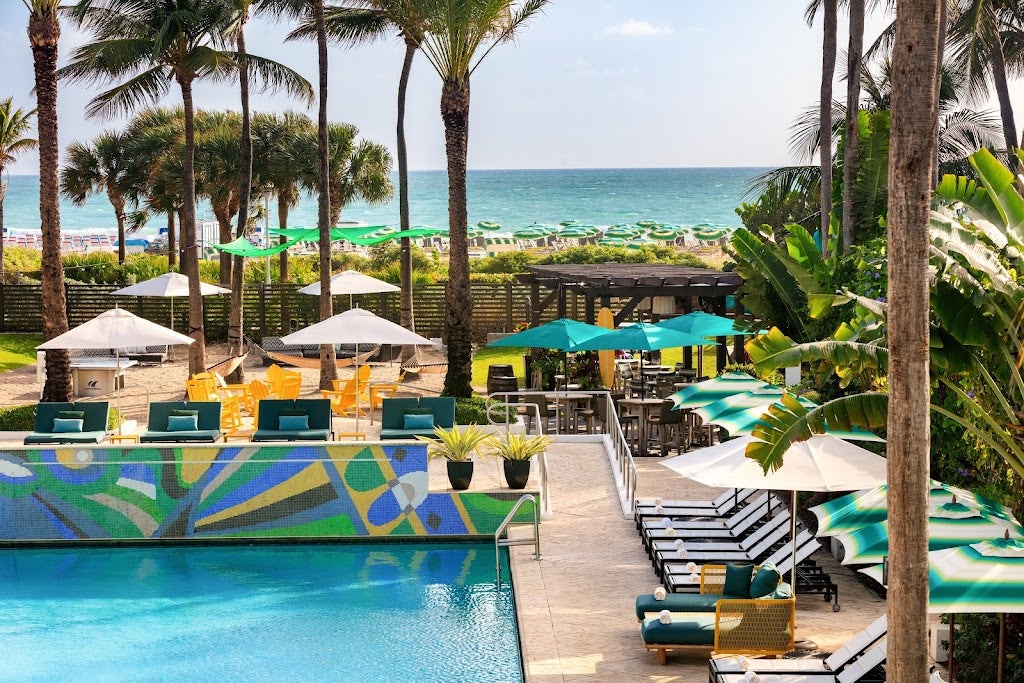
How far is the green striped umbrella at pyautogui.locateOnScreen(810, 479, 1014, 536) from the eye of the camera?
30.7 ft

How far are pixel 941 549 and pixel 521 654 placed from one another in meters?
4.22

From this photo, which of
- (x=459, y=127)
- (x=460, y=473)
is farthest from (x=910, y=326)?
(x=459, y=127)

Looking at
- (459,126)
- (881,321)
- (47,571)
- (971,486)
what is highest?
(459,126)

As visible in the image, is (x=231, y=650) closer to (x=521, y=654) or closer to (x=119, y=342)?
(x=521, y=654)

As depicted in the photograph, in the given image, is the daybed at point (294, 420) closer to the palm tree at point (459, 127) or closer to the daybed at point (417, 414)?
the daybed at point (417, 414)

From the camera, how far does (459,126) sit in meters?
23.0

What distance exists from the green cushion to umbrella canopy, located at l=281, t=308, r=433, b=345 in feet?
11.1

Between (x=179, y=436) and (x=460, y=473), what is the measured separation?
5.28 m

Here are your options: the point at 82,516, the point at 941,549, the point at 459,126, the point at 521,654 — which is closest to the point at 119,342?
the point at 82,516

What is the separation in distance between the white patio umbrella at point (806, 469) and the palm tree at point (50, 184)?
547 inches

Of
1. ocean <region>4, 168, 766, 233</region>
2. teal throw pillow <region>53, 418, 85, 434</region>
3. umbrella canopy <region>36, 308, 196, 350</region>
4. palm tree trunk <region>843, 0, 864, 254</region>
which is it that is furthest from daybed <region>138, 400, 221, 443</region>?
ocean <region>4, 168, 766, 233</region>

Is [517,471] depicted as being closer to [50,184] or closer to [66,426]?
[66,426]

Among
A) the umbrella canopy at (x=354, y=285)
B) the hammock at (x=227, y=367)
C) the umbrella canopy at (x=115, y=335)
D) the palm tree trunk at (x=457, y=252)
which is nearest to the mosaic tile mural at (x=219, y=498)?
the umbrella canopy at (x=115, y=335)

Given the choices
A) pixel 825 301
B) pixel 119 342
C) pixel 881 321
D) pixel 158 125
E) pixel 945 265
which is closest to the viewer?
pixel 825 301
